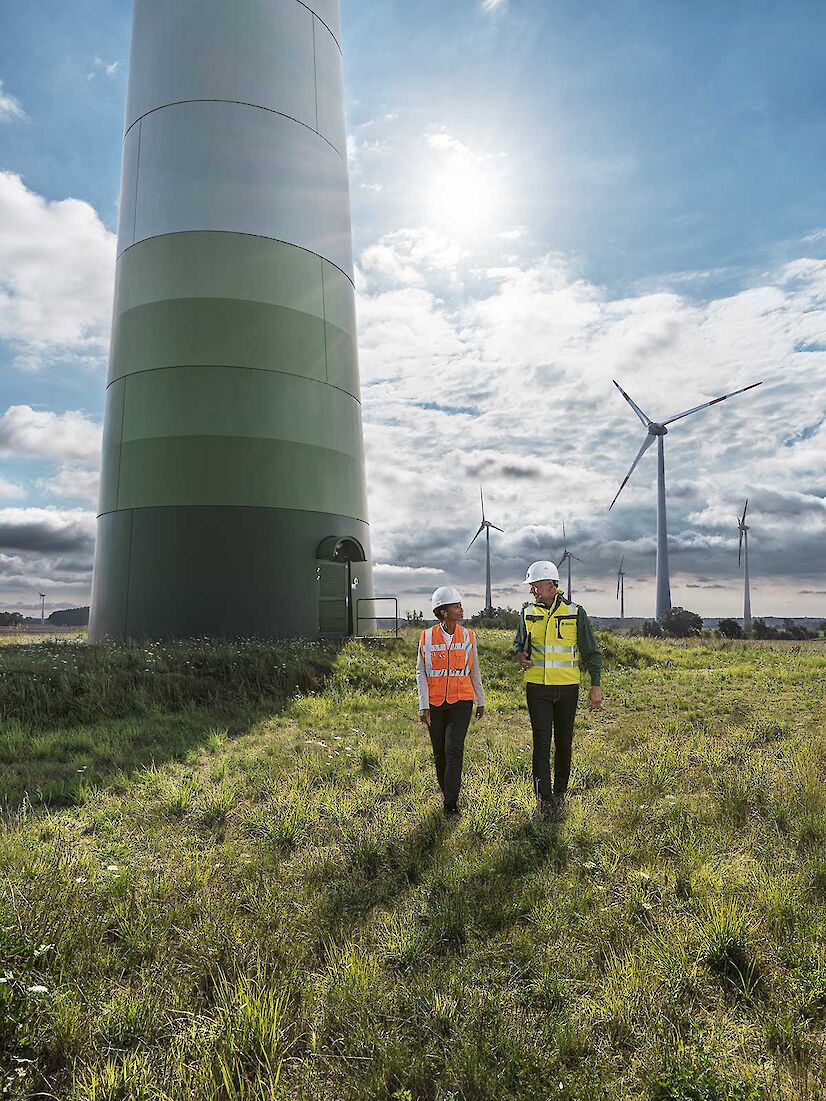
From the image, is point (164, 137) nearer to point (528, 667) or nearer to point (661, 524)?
point (528, 667)

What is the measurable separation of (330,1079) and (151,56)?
25.6 m

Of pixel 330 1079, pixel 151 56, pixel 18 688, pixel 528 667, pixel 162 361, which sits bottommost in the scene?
pixel 330 1079

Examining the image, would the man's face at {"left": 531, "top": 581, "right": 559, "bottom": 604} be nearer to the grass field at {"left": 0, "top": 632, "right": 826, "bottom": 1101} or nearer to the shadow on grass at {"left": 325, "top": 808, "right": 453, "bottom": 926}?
the grass field at {"left": 0, "top": 632, "right": 826, "bottom": 1101}

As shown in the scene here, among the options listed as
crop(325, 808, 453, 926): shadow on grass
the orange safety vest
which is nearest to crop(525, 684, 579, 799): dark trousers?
the orange safety vest

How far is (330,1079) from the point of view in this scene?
315 centimetres

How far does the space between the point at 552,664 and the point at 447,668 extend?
105 centimetres

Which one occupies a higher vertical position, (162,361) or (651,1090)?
(162,361)

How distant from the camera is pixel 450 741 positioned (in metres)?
6.86

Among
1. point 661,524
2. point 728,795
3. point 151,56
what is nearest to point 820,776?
point 728,795

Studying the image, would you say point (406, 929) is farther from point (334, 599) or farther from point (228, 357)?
point (228, 357)

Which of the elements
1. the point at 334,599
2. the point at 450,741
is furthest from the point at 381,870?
the point at 334,599

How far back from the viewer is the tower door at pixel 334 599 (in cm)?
1955

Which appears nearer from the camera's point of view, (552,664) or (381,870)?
(381,870)

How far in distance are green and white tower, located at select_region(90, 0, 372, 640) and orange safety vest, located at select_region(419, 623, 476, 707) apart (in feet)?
39.3
